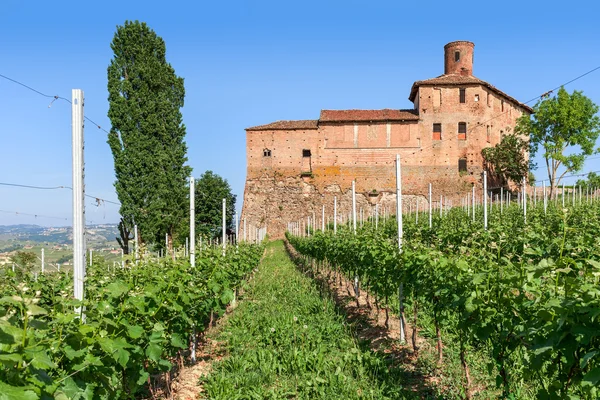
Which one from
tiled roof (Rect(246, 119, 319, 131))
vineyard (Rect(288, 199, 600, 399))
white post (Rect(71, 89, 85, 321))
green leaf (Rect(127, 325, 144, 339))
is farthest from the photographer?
tiled roof (Rect(246, 119, 319, 131))

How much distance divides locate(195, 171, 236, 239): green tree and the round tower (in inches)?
850

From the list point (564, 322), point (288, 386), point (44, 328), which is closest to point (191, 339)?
point (288, 386)

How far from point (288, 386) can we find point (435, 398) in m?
1.54

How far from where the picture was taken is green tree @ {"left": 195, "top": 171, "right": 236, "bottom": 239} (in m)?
40.5

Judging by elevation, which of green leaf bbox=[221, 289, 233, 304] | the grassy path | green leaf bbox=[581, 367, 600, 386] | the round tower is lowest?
the grassy path

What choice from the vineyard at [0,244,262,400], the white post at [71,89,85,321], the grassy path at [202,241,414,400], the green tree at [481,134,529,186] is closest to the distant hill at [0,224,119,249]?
the grassy path at [202,241,414,400]

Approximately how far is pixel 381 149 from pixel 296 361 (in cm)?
3436

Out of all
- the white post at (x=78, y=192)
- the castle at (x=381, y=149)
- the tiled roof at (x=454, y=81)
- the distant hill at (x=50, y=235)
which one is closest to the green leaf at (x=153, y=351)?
the white post at (x=78, y=192)

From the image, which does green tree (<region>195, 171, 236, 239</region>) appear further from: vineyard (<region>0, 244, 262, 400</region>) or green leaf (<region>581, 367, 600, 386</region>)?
green leaf (<region>581, 367, 600, 386</region>)

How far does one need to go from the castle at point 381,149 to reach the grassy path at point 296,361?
30356mm

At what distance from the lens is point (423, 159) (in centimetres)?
3888

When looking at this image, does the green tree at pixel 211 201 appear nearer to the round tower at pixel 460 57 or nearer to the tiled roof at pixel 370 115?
the tiled roof at pixel 370 115

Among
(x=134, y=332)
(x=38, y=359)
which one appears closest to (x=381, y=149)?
(x=134, y=332)

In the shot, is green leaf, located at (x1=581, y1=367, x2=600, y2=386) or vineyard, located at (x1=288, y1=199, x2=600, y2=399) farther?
vineyard, located at (x1=288, y1=199, x2=600, y2=399)
